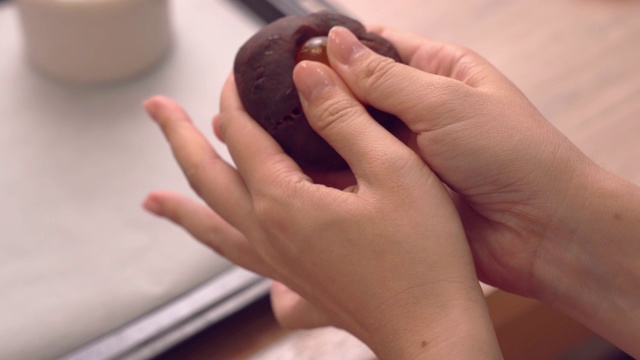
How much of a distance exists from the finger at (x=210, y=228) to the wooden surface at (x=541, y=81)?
0.09 metres

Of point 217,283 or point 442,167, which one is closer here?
point 442,167

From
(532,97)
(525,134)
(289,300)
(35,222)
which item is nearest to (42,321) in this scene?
(35,222)

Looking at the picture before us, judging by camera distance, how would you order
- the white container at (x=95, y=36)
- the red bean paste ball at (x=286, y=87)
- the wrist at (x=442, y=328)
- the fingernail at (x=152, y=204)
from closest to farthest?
the wrist at (x=442, y=328), the red bean paste ball at (x=286, y=87), the fingernail at (x=152, y=204), the white container at (x=95, y=36)

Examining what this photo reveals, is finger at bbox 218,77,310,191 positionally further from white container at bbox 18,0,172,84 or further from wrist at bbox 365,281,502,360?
white container at bbox 18,0,172,84

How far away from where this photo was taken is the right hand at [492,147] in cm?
59

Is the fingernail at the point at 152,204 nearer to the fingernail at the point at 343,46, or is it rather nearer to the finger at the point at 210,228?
the finger at the point at 210,228

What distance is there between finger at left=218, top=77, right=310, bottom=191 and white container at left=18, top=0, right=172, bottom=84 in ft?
1.02

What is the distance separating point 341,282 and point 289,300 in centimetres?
20

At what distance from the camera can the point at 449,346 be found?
529 millimetres

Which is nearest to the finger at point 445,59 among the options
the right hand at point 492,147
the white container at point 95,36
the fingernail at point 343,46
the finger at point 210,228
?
the right hand at point 492,147

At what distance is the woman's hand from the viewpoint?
540mm

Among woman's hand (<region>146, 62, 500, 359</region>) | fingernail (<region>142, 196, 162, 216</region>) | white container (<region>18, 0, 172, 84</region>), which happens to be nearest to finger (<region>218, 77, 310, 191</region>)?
woman's hand (<region>146, 62, 500, 359</region>)

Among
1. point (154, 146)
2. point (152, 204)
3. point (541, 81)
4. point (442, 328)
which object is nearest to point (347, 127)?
point (442, 328)

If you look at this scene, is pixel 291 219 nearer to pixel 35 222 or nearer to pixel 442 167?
pixel 442 167
